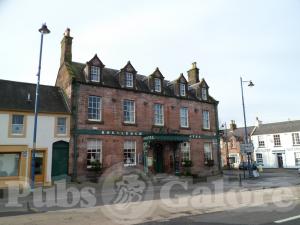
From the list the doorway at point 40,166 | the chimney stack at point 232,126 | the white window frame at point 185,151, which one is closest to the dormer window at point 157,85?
the white window frame at point 185,151

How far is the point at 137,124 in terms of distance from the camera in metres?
26.0

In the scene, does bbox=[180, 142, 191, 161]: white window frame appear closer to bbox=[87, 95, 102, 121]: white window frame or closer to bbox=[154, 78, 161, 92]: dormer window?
bbox=[154, 78, 161, 92]: dormer window

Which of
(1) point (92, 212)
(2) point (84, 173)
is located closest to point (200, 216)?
(1) point (92, 212)

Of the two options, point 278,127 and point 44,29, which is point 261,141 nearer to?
point 278,127

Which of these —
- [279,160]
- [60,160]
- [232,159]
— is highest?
[60,160]

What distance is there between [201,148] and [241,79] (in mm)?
8449

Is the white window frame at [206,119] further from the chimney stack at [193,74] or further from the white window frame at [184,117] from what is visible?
the chimney stack at [193,74]

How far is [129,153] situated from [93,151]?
352cm

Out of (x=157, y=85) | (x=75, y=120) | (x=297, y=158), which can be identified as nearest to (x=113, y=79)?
(x=157, y=85)

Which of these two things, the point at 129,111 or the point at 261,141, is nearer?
the point at 129,111

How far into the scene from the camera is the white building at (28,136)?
2048 centimetres

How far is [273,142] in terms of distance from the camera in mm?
51344

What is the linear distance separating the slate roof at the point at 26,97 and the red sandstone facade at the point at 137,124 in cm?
101

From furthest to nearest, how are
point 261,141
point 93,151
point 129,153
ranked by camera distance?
point 261,141
point 129,153
point 93,151
